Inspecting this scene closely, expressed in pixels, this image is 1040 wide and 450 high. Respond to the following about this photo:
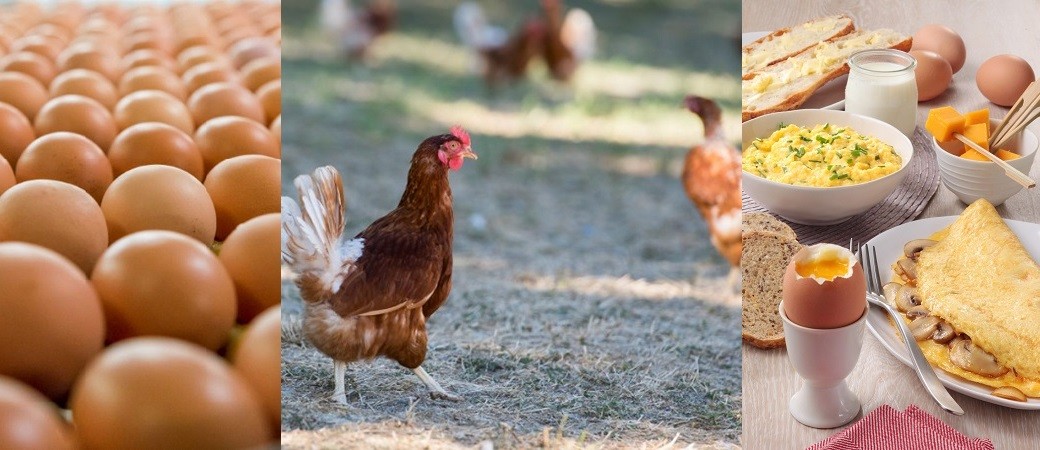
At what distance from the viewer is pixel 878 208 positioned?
1.09 meters

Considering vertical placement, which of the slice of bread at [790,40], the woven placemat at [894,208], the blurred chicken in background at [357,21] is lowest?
the woven placemat at [894,208]

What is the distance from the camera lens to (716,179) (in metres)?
0.79

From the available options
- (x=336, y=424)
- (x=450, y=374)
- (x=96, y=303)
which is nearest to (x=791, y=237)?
(x=450, y=374)

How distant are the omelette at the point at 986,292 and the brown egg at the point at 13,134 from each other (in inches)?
34.3

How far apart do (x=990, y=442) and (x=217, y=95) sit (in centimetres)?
76

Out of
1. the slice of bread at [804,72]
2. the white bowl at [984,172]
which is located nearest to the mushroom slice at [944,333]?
the white bowl at [984,172]

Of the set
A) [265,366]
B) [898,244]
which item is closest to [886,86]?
[898,244]

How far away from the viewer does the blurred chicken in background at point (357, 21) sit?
29.2 inches

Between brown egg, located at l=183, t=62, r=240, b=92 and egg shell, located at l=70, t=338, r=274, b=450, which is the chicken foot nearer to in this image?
egg shell, located at l=70, t=338, r=274, b=450

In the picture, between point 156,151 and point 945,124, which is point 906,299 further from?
point 156,151

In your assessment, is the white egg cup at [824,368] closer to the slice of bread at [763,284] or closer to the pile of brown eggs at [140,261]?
the slice of bread at [763,284]

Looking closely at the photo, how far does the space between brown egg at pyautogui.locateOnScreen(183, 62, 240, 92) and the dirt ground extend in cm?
8

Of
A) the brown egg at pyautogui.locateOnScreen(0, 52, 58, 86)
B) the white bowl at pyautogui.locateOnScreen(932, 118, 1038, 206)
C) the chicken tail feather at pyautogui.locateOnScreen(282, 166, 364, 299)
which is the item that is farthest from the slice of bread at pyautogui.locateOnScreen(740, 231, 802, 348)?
the brown egg at pyautogui.locateOnScreen(0, 52, 58, 86)

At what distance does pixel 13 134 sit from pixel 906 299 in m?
0.88
